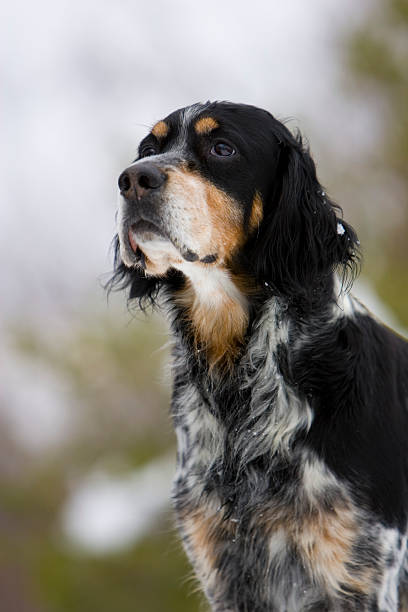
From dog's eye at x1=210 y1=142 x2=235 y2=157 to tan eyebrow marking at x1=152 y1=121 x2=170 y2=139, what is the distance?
0.30 metres

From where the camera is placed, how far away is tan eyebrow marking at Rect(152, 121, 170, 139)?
360 centimetres

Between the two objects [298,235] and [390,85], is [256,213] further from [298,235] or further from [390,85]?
[390,85]

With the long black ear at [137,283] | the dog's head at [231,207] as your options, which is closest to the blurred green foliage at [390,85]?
the long black ear at [137,283]

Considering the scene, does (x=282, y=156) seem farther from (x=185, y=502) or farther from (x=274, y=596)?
(x=274, y=596)

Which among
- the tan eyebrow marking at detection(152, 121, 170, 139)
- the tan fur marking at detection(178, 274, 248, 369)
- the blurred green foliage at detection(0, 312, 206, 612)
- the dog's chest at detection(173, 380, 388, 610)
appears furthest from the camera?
the blurred green foliage at detection(0, 312, 206, 612)

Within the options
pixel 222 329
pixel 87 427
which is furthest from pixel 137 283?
pixel 87 427

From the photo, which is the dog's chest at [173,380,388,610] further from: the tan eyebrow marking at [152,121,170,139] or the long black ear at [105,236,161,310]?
the tan eyebrow marking at [152,121,170,139]

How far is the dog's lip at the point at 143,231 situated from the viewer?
3.17 meters

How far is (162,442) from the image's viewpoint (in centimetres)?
1361

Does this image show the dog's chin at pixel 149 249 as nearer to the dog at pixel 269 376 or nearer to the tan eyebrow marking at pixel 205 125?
the dog at pixel 269 376

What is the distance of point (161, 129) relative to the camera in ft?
11.9

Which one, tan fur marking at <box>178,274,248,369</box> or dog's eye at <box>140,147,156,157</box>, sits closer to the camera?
tan fur marking at <box>178,274,248,369</box>

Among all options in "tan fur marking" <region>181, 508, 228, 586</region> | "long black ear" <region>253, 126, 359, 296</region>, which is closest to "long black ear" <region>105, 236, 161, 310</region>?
"long black ear" <region>253, 126, 359, 296</region>

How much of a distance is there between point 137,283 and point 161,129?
71 centimetres
